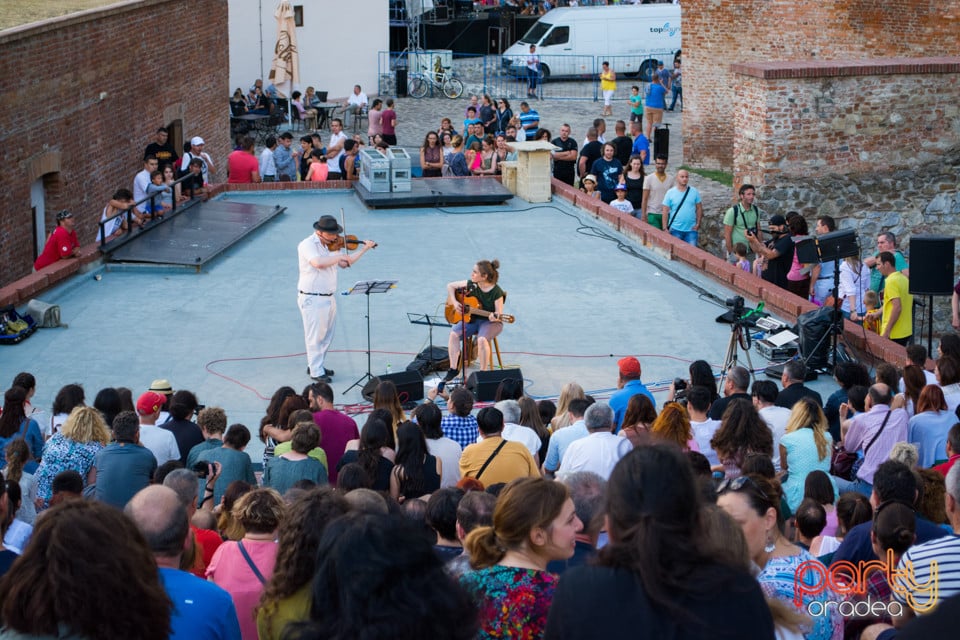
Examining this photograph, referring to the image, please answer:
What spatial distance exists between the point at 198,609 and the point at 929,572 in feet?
8.89

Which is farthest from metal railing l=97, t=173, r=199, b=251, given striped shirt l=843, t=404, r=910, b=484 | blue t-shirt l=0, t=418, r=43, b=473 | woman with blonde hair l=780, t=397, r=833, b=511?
woman with blonde hair l=780, t=397, r=833, b=511

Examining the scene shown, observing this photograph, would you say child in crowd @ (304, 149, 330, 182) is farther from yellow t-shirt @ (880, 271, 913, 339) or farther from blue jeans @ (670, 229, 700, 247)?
yellow t-shirt @ (880, 271, 913, 339)

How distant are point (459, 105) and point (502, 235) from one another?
1860 cm

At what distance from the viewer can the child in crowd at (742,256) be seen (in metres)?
15.2

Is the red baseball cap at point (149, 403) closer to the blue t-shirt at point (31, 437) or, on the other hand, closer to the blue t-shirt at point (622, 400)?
the blue t-shirt at point (31, 437)

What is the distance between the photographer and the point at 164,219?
709 inches

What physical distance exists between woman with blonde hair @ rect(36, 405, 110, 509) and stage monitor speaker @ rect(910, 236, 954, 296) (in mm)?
8649

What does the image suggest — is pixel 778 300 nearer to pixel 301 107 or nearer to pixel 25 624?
pixel 25 624

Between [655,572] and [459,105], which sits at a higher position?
[459,105]

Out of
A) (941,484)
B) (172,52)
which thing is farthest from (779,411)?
(172,52)

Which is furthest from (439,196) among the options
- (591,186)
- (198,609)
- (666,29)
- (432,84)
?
(666,29)

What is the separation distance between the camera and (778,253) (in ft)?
48.1

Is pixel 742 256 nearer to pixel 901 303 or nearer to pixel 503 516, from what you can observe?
pixel 901 303

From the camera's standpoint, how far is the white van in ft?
126
